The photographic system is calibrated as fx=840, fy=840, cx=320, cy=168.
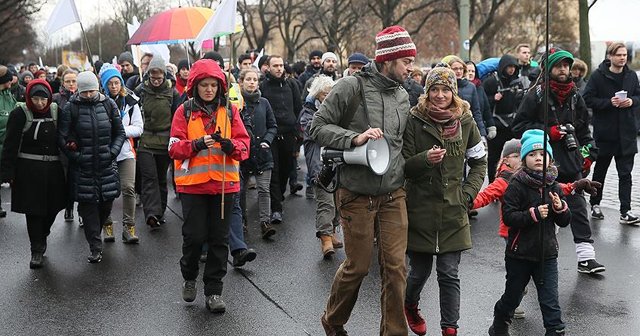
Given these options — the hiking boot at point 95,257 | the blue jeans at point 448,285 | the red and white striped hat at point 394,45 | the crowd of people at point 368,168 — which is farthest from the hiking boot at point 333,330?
the hiking boot at point 95,257

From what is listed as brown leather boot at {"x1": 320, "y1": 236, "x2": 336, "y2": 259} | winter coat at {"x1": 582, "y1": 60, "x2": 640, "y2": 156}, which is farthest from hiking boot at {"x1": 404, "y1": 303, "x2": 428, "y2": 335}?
winter coat at {"x1": 582, "y1": 60, "x2": 640, "y2": 156}

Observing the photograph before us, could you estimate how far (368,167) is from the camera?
5062 mm

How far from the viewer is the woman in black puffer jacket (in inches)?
318

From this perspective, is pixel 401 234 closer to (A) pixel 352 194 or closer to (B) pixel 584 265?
(A) pixel 352 194

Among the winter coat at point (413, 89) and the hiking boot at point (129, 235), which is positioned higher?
the winter coat at point (413, 89)

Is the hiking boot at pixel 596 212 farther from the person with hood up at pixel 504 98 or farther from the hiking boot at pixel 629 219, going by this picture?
the person with hood up at pixel 504 98

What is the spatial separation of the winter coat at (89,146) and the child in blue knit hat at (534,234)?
167 inches

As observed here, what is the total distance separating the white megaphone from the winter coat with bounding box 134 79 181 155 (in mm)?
4874

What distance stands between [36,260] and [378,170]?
436 centimetres

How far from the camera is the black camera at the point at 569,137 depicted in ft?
23.2

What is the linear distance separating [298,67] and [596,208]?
10.7 metres

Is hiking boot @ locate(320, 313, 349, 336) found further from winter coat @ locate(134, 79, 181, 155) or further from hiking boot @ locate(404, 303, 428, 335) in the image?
winter coat @ locate(134, 79, 181, 155)

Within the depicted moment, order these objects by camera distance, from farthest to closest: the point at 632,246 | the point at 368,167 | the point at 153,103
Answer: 1. the point at 153,103
2. the point at 632,246
3. the point at 368,167

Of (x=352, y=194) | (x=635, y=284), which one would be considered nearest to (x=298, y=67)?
(x=635, y=284)
